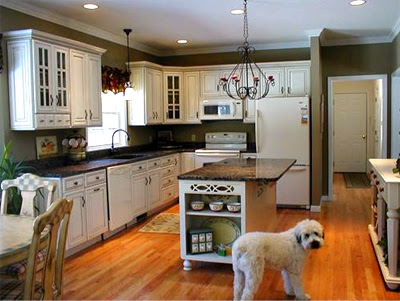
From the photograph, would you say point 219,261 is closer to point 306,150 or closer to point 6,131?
point 6,131

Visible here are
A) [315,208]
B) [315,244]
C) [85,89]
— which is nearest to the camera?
[315,244]

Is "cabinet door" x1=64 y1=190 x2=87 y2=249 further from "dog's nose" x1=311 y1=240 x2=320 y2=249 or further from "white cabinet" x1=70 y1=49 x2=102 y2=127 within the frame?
"dog's nose" x1=311 y1=240 x2=320 y2=249

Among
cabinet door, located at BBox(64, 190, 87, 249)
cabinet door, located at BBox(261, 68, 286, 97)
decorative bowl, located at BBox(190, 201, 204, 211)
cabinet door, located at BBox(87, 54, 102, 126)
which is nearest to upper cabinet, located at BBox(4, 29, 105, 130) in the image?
cabinet door, located at BBox(87, 54, 102, 126)

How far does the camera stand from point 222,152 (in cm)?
679

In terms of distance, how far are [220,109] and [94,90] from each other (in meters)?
2.55

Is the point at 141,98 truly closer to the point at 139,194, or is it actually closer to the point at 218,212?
the point at 139,194

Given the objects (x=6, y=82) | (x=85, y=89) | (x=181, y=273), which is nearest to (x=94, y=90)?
(x=85, y=89)

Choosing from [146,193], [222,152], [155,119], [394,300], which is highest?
[155,119]

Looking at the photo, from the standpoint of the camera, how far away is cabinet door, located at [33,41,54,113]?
4184 millimetres

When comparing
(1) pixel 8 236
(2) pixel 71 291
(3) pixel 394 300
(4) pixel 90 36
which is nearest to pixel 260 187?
(3) pixel 394 300

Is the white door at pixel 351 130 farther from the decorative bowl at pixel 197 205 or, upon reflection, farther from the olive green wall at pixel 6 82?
the decorative bowl at pixel 197 205

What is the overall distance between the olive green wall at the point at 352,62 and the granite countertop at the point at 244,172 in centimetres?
270

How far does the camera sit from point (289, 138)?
20.9 ft

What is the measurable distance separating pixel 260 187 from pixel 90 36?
3075mm
